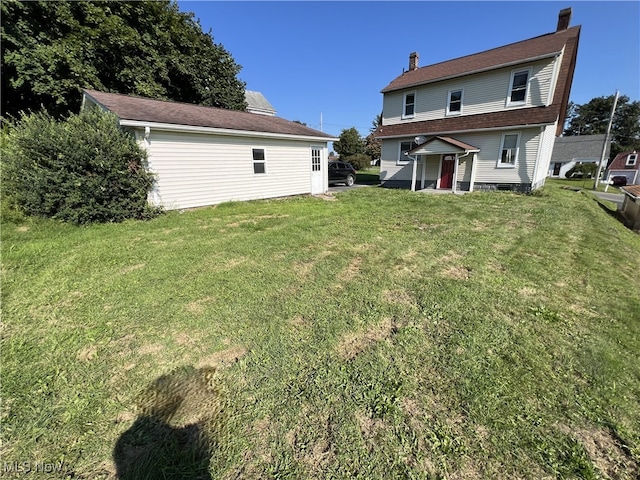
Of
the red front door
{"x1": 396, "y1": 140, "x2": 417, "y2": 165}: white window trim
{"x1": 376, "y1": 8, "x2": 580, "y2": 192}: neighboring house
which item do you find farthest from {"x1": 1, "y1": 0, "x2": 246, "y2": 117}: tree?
the red front door

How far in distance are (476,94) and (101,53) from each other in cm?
2043

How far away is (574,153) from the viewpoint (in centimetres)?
3603

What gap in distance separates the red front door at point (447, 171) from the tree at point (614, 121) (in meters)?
53.8

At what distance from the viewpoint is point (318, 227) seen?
6805 mm

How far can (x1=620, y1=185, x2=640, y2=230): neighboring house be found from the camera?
9.42m

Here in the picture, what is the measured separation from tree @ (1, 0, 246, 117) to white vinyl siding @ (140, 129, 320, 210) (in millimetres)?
10642

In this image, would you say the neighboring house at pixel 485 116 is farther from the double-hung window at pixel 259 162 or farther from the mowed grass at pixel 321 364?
the mowed grass at pixel 321 364

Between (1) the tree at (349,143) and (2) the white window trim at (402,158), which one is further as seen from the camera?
(1) the tree at (349,143)

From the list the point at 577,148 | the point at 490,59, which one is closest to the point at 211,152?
the point at 490,59

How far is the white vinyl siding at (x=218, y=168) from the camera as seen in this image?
866 centimetres

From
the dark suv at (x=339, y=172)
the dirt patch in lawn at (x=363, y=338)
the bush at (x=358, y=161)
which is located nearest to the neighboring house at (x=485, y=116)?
the dark suv at (x=339, y=172)

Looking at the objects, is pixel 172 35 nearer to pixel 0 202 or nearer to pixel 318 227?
pixel 0 202

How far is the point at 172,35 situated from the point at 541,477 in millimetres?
23763

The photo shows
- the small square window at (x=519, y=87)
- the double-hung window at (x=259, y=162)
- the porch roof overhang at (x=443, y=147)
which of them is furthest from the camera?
the porch roof overhang at (x=443, y=147)
